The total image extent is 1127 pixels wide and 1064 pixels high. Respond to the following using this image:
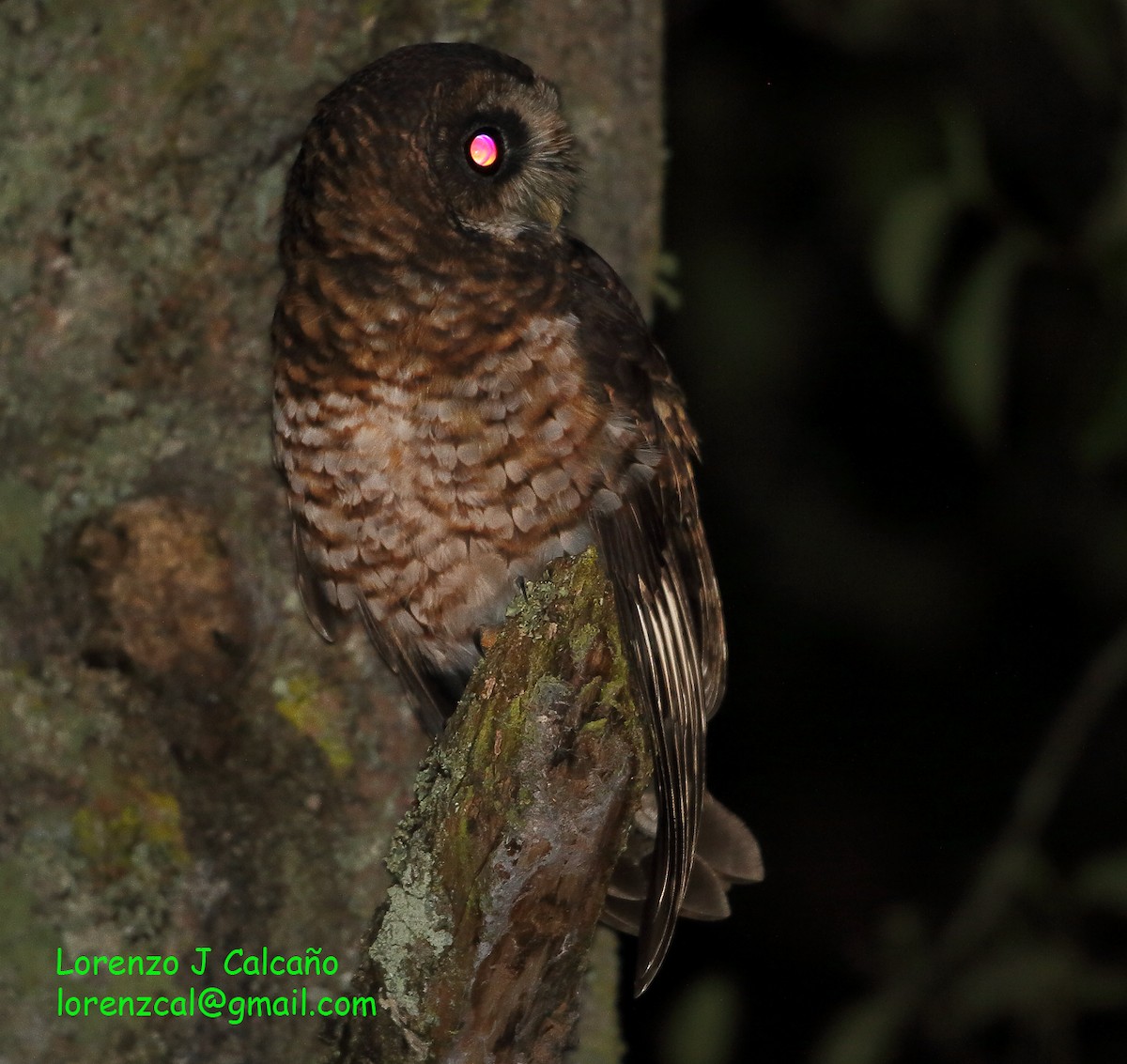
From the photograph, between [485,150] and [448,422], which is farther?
[485,150]

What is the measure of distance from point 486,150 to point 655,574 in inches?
27.9

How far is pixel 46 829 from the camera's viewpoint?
80.8 inches

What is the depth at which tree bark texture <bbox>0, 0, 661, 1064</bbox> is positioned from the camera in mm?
2055

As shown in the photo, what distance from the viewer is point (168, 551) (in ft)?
7.23

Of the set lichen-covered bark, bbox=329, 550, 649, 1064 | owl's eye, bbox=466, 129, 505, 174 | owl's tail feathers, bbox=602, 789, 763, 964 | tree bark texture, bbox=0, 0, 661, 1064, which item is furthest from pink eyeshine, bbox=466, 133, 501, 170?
owl's tail feathers, bbox=602, 789, 763, 964

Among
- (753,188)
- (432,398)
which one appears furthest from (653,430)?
(753,188)

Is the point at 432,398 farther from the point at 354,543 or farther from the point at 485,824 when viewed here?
the point at 485,824

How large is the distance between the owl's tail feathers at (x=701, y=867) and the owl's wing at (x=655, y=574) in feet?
0.54

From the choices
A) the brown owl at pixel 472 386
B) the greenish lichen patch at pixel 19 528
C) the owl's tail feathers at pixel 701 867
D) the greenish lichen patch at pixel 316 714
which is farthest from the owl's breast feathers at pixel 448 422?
the owl's tail feathers at pixel 701 867

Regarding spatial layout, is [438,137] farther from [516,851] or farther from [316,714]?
[516,851]

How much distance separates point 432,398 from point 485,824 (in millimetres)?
Result: 724

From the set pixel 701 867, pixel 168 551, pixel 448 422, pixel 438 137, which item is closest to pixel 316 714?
pixel 168 551

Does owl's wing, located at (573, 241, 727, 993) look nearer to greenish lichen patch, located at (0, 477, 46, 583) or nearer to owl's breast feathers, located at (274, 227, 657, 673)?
owl's breast feathers, located at (274, 227, 657, 673)

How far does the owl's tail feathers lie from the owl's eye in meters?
1.06
